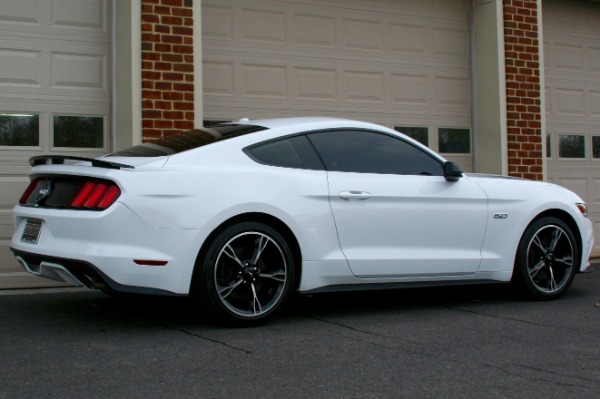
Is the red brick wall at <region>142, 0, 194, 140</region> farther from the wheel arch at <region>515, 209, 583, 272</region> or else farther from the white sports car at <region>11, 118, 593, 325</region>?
the wheel arch at <region>515, 209, 583, 272</region>

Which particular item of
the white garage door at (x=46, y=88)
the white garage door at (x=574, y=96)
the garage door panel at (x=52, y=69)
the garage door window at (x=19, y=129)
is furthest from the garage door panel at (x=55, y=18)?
the white garage door at (x=574, y=96)

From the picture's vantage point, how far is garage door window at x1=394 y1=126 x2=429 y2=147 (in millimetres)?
10117

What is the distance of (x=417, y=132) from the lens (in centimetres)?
1021

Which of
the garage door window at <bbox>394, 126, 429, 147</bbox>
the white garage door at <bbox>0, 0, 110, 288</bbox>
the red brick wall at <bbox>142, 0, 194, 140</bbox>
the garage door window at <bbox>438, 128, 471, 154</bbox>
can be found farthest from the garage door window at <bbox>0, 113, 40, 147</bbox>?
the garage door window at <bbox>438, 128, 471, 154</bbox>

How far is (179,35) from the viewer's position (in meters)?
8.22

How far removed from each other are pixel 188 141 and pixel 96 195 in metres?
0.89

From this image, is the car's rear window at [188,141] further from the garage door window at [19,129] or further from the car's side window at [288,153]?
the garage door window at [19,129]

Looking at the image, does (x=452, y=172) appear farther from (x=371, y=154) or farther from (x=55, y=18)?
(x=55, y=18)

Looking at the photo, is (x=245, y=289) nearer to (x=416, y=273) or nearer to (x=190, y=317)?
(x=190, y=317)

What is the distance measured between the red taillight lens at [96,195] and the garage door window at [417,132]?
540 centimetres

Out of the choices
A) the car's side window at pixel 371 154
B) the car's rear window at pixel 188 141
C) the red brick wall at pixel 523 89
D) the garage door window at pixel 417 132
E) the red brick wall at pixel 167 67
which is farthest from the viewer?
the red brick wall at pixel 523 89

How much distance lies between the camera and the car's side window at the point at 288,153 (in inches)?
228

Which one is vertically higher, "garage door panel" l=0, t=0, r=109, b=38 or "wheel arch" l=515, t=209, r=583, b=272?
"garage door panel" l=0, t=0, r=109, b=38

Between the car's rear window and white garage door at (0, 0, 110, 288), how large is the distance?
225 cm
